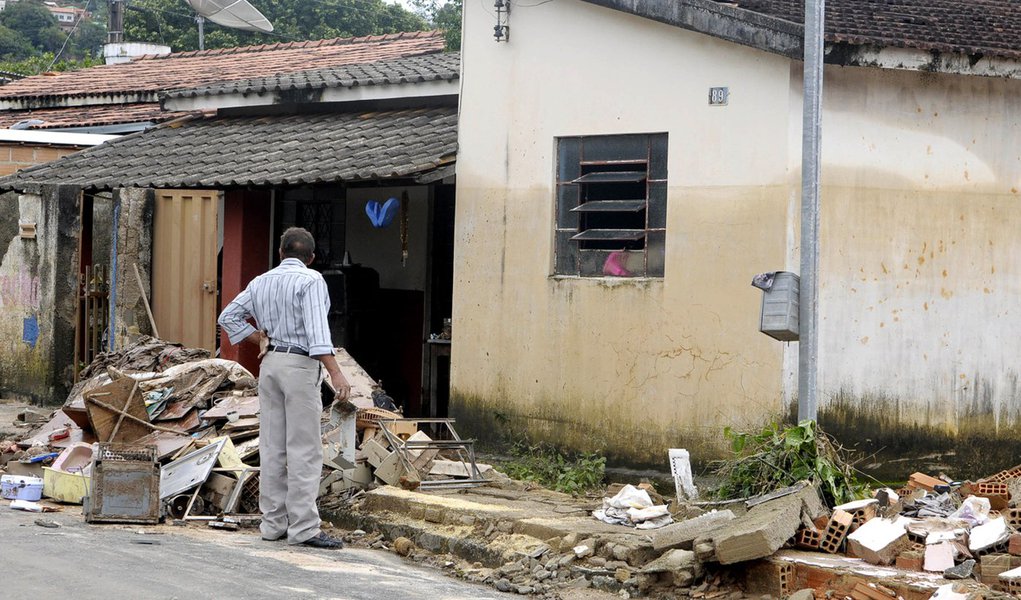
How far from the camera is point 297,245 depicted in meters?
9.05

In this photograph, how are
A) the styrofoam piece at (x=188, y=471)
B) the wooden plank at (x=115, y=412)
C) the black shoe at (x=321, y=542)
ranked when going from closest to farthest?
the black shoe at (x=321, y=542) → the styrofoam piece at (x=188, y=471) → the wooden plank at (x=115, y=412)

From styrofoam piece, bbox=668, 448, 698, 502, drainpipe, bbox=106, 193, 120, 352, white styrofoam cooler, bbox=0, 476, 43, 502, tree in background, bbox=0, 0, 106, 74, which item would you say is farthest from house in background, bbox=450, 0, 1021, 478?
tree in background, bbox=0, 0, 106, 74

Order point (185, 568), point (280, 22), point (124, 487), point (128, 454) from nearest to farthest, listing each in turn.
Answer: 1. point (185, 568)
2. point (124, 487)
3. point (128, 454)
4. point (280, 22)

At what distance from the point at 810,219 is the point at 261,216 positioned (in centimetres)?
811

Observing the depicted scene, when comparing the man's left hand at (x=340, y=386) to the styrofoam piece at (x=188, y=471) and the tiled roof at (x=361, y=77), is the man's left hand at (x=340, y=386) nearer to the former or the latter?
the styrofoam piece at (x=188, y=471)

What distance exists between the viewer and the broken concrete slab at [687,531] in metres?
8.23

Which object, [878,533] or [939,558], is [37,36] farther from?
[939,558]

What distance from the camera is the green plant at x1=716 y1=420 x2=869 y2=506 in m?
8.85

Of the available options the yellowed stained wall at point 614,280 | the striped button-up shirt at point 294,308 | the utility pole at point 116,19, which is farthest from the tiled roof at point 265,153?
the utility pole at point 116,19

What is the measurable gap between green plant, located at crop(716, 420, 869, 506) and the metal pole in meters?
0.18

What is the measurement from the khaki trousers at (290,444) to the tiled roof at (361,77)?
5.97 meters

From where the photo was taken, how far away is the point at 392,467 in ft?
34.5

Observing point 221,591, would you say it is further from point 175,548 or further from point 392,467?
point 392,467

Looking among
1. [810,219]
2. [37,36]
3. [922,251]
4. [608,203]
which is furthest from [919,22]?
[37,36]
